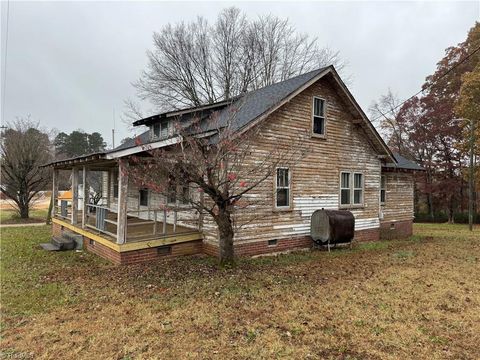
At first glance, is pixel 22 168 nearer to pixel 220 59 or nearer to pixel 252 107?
pixel 252 107

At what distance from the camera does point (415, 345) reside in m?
4.48

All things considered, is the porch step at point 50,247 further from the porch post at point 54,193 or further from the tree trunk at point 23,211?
the tree trunk at point 23,211

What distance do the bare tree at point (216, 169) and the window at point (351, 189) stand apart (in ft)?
11.5

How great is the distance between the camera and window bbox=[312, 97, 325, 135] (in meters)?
11.7

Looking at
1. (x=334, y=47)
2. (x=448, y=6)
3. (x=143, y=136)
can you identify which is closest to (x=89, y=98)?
(x=143, y=136)

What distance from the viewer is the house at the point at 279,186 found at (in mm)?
9117

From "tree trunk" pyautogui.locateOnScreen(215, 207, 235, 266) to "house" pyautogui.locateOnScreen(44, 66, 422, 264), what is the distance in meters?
1.20

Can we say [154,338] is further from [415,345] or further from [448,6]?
[448,6]

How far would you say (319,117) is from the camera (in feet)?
38.6

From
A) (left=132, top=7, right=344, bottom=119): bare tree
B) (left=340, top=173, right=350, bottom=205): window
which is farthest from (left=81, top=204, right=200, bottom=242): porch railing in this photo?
(left=132, top=7, right=344, bottom=119): bare tree

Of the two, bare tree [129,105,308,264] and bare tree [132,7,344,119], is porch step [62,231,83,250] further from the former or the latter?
bare tree [132,7,344,119]

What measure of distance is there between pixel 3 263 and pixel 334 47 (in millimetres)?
29158

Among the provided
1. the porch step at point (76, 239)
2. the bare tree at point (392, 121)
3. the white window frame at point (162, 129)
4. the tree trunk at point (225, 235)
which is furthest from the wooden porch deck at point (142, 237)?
the bare tree at point (392, 121)

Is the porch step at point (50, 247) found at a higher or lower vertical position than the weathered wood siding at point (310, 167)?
lower
